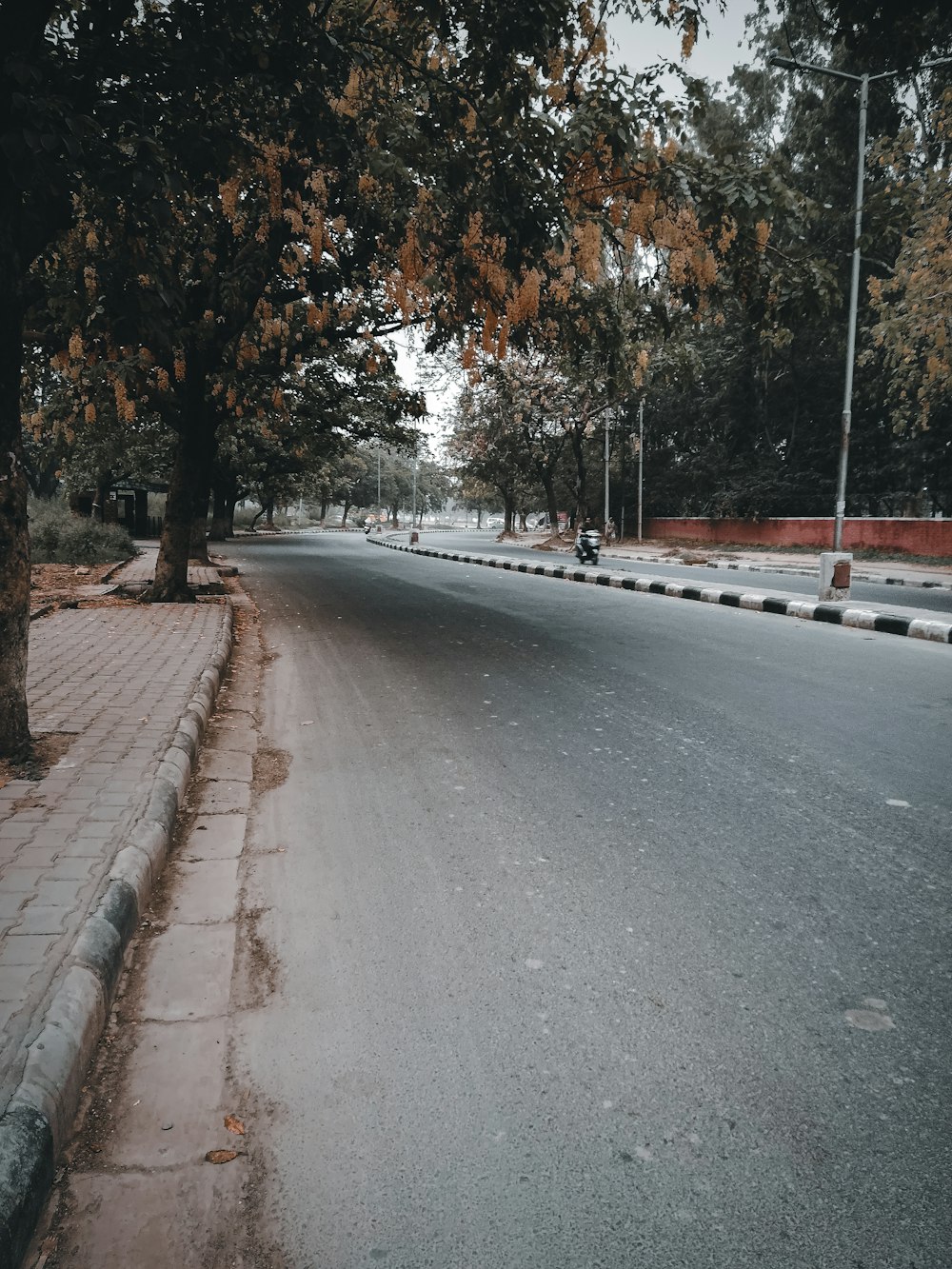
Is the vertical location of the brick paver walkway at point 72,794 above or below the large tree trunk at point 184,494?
below

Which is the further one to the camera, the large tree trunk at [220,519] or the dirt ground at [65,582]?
the large tree trunk at [220,519]

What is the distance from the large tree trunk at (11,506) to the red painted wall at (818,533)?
2492cm

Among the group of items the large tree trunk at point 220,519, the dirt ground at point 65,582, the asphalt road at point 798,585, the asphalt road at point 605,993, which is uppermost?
the large tree trunk at point 220,519

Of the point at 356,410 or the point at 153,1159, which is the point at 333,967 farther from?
the point at 356,410

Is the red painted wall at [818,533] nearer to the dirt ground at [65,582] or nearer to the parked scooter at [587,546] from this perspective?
the parked scooter at [587,546]

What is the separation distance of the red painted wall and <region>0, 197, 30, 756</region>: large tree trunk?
24924 millimetres

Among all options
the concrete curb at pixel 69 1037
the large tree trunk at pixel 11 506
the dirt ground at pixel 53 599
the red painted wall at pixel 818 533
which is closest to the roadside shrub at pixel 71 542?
the dirt ground at pixel 53 599

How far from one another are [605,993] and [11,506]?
352 centimetres

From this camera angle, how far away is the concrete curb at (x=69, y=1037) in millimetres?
1695

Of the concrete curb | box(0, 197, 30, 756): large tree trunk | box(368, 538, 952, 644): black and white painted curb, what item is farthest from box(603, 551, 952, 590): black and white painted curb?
the concrete curb

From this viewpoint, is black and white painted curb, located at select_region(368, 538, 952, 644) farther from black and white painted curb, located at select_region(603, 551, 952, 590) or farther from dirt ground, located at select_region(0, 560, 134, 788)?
dirt ground, located at select_region(0, 560, 134, 788)

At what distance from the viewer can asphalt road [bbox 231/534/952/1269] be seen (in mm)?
1734

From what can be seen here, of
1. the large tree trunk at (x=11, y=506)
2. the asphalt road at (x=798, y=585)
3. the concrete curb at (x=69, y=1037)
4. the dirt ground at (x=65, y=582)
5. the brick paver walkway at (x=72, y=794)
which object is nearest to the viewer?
the concrete curb at (x=69, y=1037)

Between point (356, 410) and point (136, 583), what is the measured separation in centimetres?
850
